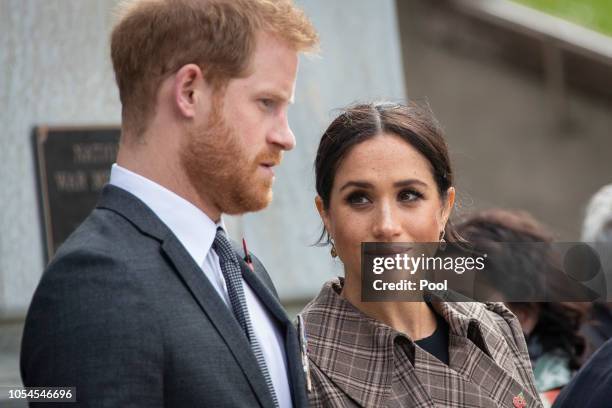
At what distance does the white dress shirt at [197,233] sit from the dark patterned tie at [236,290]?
1cm

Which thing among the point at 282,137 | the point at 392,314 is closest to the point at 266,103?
the point at 282,137

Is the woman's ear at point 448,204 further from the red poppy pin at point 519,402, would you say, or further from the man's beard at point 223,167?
the man's beard at point 223,167

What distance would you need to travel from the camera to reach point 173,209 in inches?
96.7

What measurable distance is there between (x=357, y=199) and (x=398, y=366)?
0.43 m

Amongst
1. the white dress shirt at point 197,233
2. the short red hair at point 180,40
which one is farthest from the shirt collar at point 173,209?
the short red hair at point 180,40

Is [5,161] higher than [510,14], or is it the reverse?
[510,14]

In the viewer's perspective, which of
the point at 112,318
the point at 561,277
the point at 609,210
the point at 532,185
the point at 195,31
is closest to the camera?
the point at 112,318

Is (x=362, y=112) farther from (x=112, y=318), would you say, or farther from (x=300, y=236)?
(x=300, y=236)

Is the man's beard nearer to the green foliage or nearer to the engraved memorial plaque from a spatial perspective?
the engraved memorial plaque

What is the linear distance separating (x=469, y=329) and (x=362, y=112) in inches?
25.5

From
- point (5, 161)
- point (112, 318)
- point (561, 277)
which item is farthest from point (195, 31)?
point (5, 161)

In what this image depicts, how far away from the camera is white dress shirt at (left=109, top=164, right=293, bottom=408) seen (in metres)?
2.45

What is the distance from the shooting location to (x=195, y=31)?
8.00ft

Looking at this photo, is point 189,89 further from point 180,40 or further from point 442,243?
point 442,243
